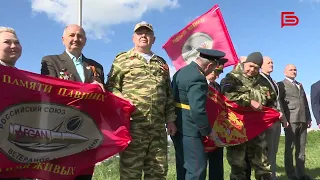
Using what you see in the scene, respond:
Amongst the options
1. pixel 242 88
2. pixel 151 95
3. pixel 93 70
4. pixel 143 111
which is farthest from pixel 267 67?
pixel 93 70

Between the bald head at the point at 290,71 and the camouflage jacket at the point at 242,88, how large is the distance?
1823mm

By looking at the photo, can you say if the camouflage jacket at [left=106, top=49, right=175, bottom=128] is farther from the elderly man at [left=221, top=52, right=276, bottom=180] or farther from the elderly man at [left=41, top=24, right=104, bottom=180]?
the elderly man at [left=221, top=52, right=276, bottom=180]

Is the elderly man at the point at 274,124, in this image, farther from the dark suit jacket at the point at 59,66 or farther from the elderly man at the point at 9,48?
the elderly man at the point at 9,48

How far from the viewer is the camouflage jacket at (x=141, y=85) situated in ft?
13.4

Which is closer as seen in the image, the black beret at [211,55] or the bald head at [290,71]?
the black beret at [211,55]

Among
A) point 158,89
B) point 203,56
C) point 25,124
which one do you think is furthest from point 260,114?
point 25,124

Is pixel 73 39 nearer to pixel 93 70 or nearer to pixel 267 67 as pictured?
pixel 93 70

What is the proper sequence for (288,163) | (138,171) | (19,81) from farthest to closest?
(288,163), (138,171), (19,81)

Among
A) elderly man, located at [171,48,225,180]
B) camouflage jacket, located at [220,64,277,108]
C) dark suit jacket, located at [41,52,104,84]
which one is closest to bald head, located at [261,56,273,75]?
camouflage jacket, located at [220,64,277,108]

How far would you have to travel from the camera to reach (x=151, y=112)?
4.08 m

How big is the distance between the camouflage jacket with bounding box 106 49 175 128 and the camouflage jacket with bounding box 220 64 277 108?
172 centimetres

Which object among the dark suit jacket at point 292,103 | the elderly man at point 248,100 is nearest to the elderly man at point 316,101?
the dark suit jacket at point 292,103

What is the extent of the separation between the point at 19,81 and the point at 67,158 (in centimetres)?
90

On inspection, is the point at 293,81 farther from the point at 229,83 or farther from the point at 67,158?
the point at 67,158
